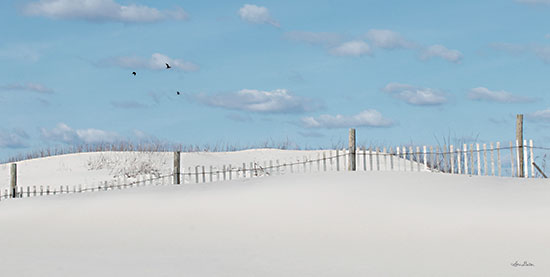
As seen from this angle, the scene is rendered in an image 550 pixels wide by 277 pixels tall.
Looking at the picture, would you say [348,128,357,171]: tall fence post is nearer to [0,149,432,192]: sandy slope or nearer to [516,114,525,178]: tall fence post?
[516,114,525,178]: tall fence post

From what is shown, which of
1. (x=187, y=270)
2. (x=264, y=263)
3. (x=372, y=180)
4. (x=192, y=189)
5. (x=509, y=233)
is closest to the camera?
(x=187, y=270)

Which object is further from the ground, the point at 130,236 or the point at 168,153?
the point at 168,153

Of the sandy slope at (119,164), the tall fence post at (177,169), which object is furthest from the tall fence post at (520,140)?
the tall fence post at (177,169)

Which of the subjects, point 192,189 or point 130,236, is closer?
point 130,236

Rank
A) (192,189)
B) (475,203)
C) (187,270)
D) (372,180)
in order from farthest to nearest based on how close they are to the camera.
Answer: (192,189) < (372,180) < (475,203) < (187,270)

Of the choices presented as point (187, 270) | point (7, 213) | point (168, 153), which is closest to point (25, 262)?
point (187, 270)

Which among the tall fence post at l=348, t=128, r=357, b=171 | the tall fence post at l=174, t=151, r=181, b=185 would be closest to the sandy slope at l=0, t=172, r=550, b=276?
the tall fence post at l=348, t=128, r=357, b=171

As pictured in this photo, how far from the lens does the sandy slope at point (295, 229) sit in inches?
346

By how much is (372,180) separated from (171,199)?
506 cm

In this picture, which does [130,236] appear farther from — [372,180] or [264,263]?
[372,180]

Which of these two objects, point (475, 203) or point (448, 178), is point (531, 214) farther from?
point (448, 178)

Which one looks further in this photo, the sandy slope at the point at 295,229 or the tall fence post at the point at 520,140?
the tall fence post at the point at 520,140

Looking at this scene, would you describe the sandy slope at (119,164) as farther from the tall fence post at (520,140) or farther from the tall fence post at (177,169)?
the tall fence post at (520,140)

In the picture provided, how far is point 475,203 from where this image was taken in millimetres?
14016
